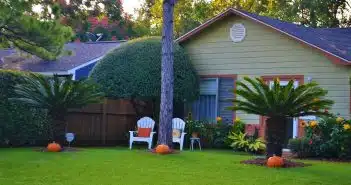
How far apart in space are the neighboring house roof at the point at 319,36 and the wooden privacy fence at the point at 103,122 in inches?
115

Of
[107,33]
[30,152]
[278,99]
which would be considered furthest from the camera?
[107,33]

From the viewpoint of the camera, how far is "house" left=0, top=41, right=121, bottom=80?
23125mm

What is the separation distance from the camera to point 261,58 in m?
17.6

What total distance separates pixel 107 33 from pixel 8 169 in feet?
101

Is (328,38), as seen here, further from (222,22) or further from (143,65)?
(143,65)

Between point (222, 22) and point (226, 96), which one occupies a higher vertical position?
point (222, 22)

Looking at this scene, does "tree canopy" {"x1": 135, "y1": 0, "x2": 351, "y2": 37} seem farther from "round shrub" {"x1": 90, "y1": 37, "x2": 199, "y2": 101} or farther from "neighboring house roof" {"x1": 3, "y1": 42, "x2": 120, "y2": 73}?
"round shrub" {"x1": 90, "y1": 37, "x2": 199, "y2": 101}

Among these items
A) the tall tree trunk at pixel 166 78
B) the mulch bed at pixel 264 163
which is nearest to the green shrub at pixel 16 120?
the tall tree trunk at pixel 166 78

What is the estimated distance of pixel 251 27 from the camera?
59.3 feet

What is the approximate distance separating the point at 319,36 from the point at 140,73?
5.61 m

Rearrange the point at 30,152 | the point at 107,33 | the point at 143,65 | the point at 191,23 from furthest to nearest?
1. the point at 107,33
2. the point at 191,23
3. the point at 143,65
4. the point at 30,152

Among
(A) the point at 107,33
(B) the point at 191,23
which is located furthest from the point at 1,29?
(A) the point at 107,33

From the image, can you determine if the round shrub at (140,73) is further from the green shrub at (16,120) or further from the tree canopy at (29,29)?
the green shrub at (16,120)

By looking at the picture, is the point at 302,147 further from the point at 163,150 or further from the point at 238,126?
the point at 163,150
